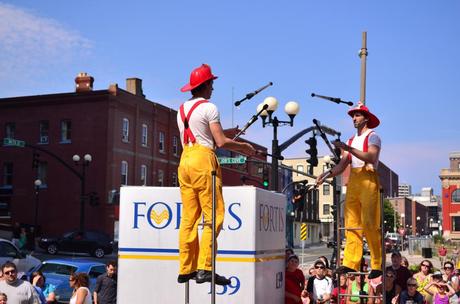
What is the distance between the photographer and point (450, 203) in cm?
9188

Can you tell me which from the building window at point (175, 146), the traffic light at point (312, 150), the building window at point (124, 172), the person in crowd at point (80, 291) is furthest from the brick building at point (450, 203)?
the person in crowd at point (80, 291)

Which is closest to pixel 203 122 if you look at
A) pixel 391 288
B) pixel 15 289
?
pixel 15 289

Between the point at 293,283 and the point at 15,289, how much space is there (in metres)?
3.83

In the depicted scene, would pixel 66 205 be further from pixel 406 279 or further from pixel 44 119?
pixel 406 279

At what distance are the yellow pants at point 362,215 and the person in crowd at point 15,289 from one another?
15.1 ft

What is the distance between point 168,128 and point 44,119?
10.3 metres

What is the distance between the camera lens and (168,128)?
51531 mm

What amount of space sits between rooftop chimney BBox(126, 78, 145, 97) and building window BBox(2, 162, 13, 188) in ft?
35.3

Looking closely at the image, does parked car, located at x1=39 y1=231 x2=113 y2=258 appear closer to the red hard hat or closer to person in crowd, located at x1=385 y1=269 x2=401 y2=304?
person in crowd, located at x1=385 y1=269 x2=401 y2=304

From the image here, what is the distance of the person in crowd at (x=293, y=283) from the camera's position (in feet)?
24.2

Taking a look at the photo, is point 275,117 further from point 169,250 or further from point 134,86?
point 134,86

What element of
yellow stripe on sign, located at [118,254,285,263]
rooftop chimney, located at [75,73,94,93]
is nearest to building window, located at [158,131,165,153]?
rooftop chimney, located at [75,73,94,93]

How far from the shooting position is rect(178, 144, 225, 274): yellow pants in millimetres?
5453

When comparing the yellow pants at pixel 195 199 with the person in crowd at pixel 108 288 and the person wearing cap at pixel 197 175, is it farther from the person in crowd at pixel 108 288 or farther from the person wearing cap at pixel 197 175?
the person in crowd at pixel 108 288
